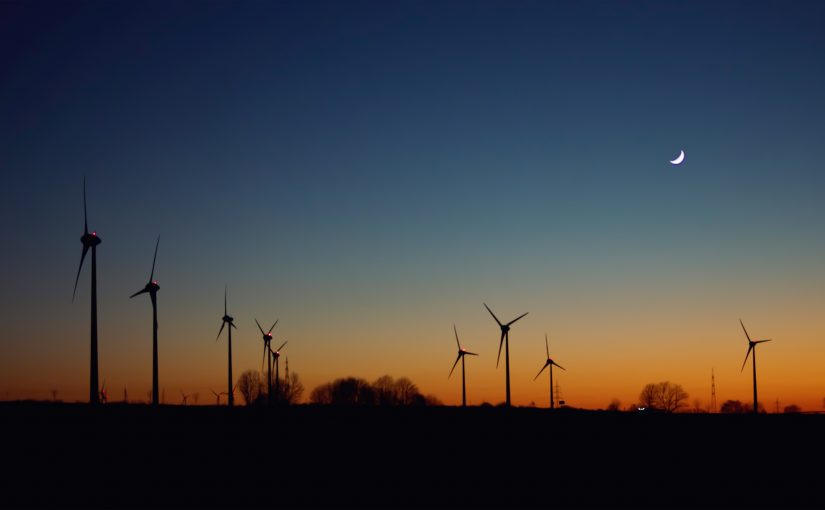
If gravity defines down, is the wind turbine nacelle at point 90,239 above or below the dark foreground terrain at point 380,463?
above

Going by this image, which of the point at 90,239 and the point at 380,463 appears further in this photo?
the point at 90,239

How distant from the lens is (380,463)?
57875mm

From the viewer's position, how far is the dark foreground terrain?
46.5 m

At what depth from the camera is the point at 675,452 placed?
67875 millimetres

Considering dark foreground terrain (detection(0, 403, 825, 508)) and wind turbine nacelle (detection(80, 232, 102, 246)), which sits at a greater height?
wind turbine nacelle (detection(80, 232, 102, 246))

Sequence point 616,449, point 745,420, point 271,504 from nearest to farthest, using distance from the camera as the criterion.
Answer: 1. point 271,504
2. point 616,449
3. point 745,420

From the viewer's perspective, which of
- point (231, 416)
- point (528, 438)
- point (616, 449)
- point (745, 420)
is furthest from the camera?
point (745, 420)

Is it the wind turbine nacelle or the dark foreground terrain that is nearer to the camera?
the dark foreground terrain

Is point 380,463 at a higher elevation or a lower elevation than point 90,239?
lower

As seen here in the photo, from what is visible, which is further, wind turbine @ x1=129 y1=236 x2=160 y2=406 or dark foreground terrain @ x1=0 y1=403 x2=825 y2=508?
wind turbine @ x1=129 y1=236 x2=160 y2=406

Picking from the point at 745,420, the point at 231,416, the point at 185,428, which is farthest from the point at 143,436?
the point at 745,420

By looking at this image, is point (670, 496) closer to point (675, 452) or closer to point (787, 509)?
point (787, 509)

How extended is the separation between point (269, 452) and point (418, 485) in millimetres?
14118

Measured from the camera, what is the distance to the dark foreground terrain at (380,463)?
46.5 metres
